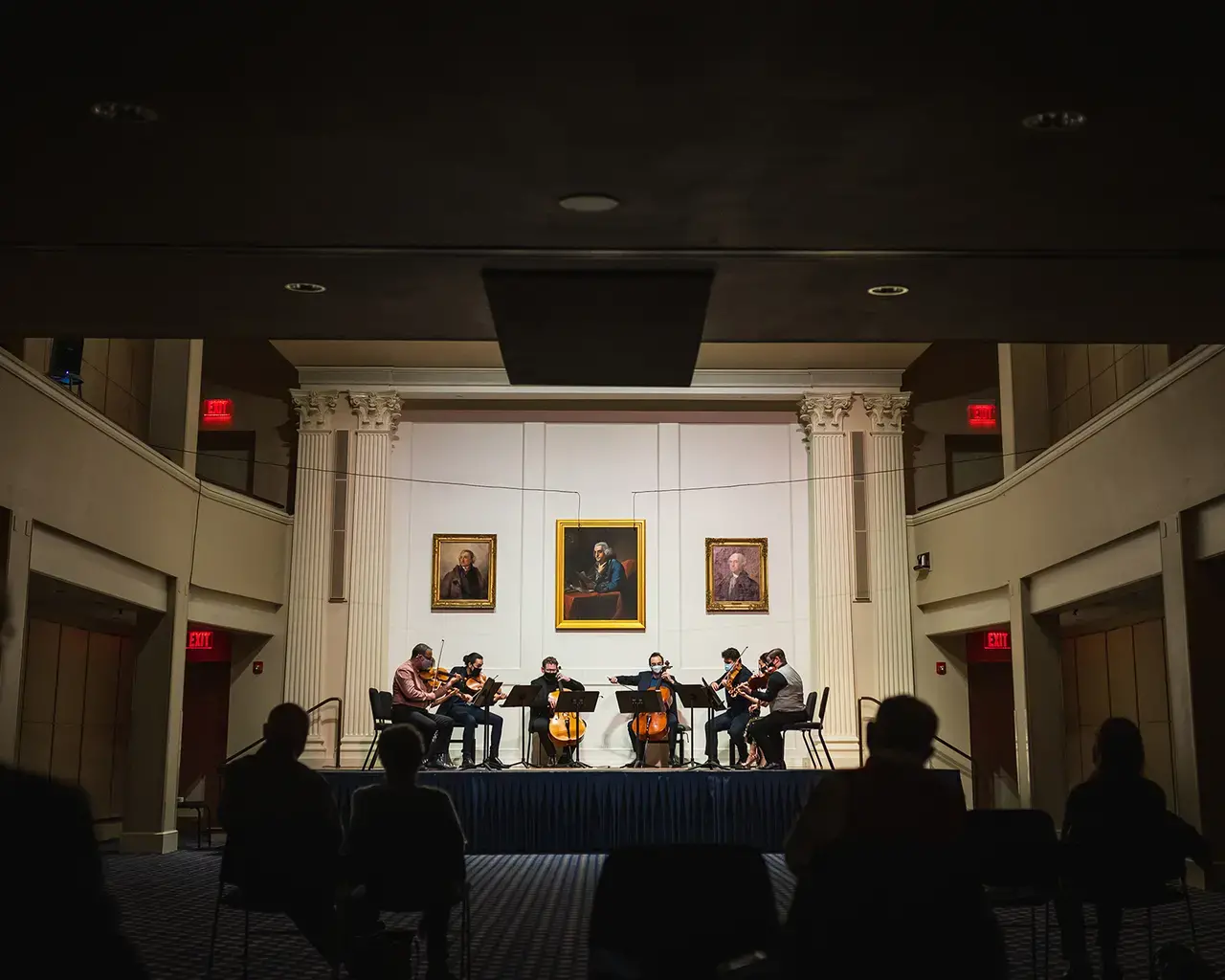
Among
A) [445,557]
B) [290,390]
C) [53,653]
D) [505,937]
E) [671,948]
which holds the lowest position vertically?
[505,937]

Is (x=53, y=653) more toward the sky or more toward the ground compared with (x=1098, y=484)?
more toward the ground

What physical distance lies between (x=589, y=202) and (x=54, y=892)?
3818mm

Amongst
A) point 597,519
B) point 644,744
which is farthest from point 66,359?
point 644,744

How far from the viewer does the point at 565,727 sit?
48.1 ft

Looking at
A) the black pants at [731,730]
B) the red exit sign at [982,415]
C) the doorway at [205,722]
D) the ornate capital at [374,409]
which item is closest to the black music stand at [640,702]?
the black pants at [731,730]

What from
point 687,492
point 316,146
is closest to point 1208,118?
point 316,146

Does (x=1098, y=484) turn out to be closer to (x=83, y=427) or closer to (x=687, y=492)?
(x=687, y=492)

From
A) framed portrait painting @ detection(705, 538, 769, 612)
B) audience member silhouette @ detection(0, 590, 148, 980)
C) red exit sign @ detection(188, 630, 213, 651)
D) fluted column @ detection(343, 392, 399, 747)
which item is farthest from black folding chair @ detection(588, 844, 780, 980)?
framed portrait painting @ detection(705, 538, 769, 612)

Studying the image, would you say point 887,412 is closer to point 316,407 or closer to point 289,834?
point 316,407

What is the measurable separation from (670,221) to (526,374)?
159cm

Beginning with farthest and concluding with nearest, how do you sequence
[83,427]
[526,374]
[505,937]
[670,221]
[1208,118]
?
[83,427]
[505,937]
[526,374]
[670,221]
[1208,118]

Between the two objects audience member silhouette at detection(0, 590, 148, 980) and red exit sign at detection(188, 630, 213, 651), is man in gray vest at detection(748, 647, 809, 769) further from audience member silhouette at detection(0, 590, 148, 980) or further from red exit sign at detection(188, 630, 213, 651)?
audience member silhouette at detection(0, 590, 148, 980)

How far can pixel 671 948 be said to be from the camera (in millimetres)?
3258

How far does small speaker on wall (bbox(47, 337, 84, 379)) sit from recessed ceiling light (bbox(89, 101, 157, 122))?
7506mm
